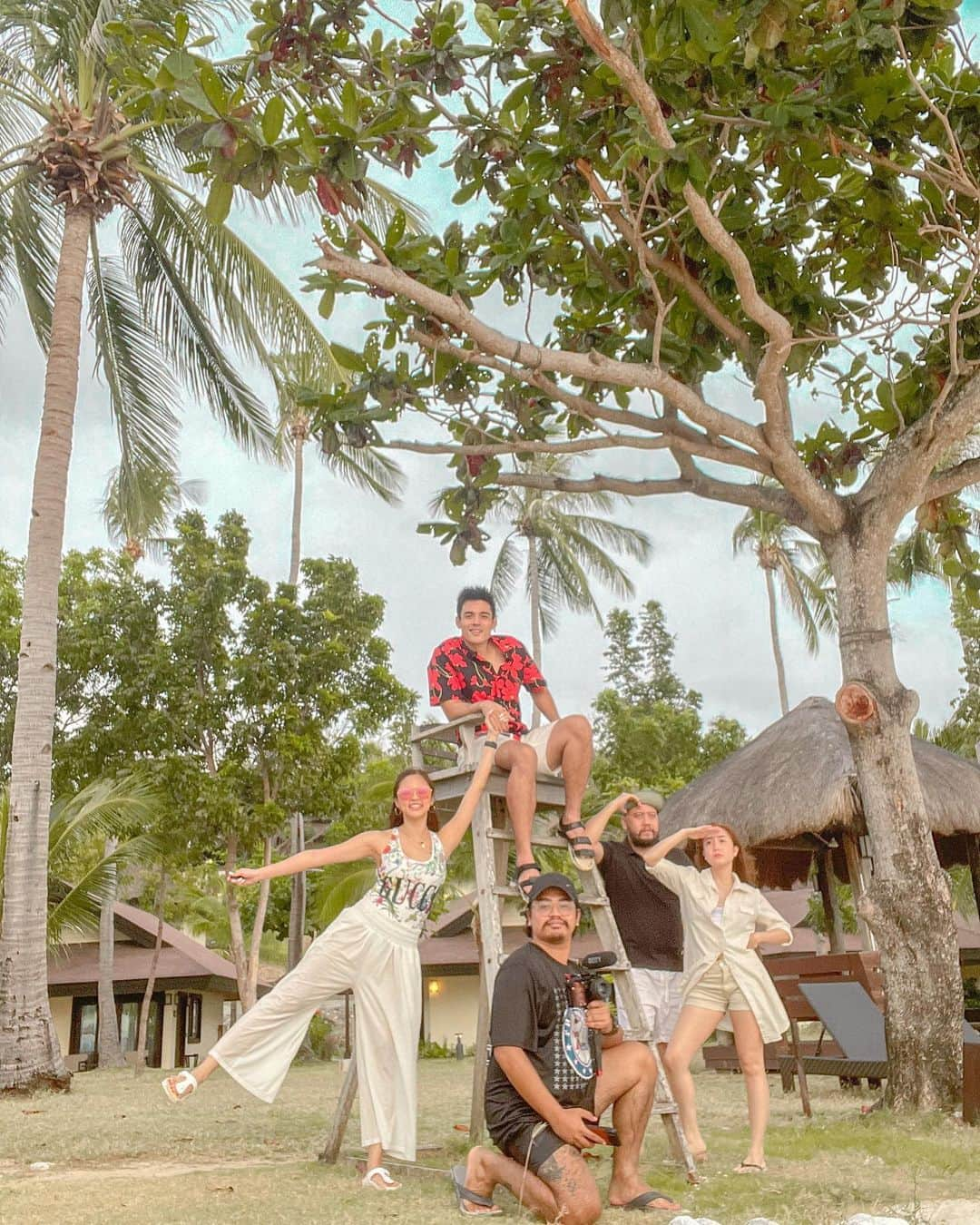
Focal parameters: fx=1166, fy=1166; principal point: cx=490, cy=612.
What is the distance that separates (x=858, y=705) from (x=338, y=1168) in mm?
3987

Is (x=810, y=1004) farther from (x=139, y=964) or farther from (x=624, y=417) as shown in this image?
(x=139, y=964)

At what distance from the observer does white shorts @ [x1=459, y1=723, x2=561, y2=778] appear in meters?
5.69

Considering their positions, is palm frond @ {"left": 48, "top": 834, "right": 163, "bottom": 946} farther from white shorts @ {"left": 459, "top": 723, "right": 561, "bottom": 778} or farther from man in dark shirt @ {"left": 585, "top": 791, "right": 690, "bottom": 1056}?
man in dark shirt @ {"left": 585, "top": 791, "right": 690, "bottom": 1056}

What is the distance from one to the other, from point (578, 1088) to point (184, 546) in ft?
49.6

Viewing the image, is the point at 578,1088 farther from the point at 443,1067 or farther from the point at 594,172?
the point at 443,1067

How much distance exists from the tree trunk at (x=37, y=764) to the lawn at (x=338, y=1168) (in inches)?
103

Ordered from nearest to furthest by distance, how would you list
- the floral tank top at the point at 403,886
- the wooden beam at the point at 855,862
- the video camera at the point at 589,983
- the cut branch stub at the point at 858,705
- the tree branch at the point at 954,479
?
the video camera at the point at 589,983 < the floral tank top at the point at 403,886 < the cut branch stub at the point at 858,705 < the tree branch at the point at 954,479 < the wooden beam at the point at 855,862

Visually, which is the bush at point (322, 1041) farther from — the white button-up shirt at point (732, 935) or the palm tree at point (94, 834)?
the white button-up shirt at point (732, 935)

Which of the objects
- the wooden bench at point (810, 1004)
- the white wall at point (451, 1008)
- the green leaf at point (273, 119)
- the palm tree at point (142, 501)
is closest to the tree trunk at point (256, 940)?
the palm tree at point (142, 501)

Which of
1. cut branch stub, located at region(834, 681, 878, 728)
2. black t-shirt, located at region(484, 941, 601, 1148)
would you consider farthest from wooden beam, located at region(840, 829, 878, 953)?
black t-shirt, located at region(484, 941, 601, 1148)

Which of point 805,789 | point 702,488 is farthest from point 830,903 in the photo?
point 702,488

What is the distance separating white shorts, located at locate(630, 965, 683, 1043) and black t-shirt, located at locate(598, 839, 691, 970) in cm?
6

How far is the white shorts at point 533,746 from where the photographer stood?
5.69 metres

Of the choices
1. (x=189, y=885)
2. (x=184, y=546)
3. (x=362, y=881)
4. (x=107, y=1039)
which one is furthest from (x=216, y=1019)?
(x=184, y=546)
